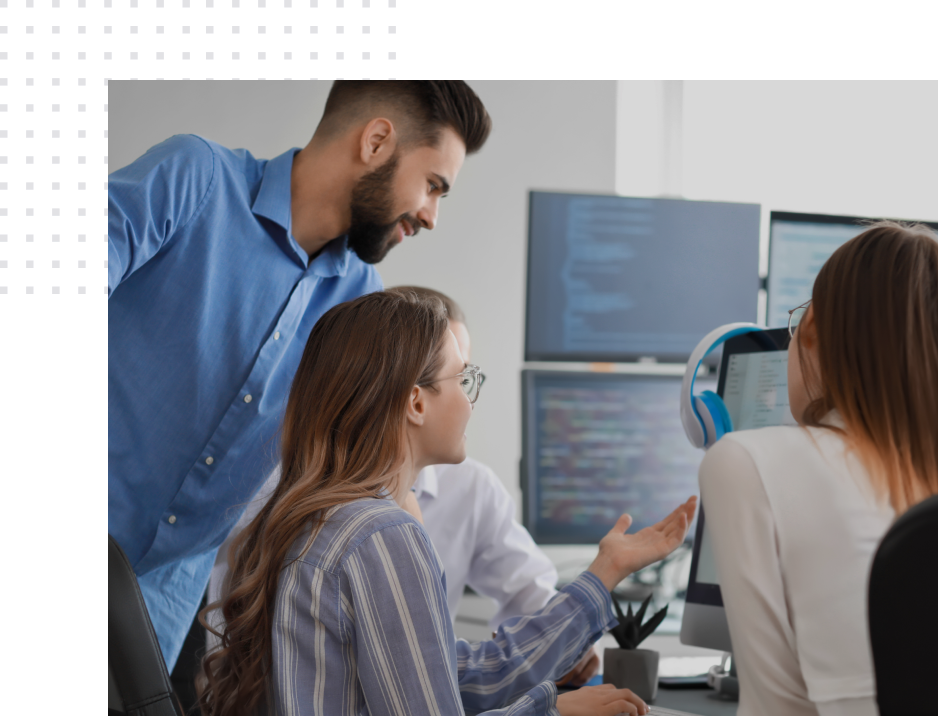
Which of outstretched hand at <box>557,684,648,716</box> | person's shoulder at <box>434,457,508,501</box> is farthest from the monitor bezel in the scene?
person's shoulder at <box>434,457,508,501</box>

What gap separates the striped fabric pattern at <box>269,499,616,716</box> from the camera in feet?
2.89

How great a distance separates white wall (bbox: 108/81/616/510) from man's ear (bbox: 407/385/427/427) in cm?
155

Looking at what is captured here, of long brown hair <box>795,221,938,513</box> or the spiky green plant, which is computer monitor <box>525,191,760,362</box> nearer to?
the spiky green plant

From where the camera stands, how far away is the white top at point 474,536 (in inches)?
70.9

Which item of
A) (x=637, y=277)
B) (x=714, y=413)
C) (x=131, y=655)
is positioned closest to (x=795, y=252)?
(x=637, y=277)

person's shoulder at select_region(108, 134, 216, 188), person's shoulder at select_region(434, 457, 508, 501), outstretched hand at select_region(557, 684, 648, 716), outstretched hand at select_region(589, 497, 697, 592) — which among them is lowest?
outstretched hand at select_region(557, 684, 648, 716)

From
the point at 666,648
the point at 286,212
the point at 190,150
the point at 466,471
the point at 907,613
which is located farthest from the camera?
the point at 466,471

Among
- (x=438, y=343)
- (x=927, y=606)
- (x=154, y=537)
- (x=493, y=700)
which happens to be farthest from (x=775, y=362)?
(x=154, y=537)

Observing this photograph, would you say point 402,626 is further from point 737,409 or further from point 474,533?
point 474,533

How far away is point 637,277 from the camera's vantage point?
2383 mm

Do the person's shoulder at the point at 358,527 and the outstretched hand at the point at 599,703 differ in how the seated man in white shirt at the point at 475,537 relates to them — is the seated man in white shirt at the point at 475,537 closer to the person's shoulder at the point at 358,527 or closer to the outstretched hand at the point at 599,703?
the outstretched hand at the point at 599,703

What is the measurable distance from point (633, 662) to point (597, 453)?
1.20 meters

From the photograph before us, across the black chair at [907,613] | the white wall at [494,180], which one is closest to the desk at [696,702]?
the black chair at [907,613]

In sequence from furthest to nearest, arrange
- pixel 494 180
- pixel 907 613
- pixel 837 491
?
pixel 494 180 < pixel 837 491 < pixel 907 613
